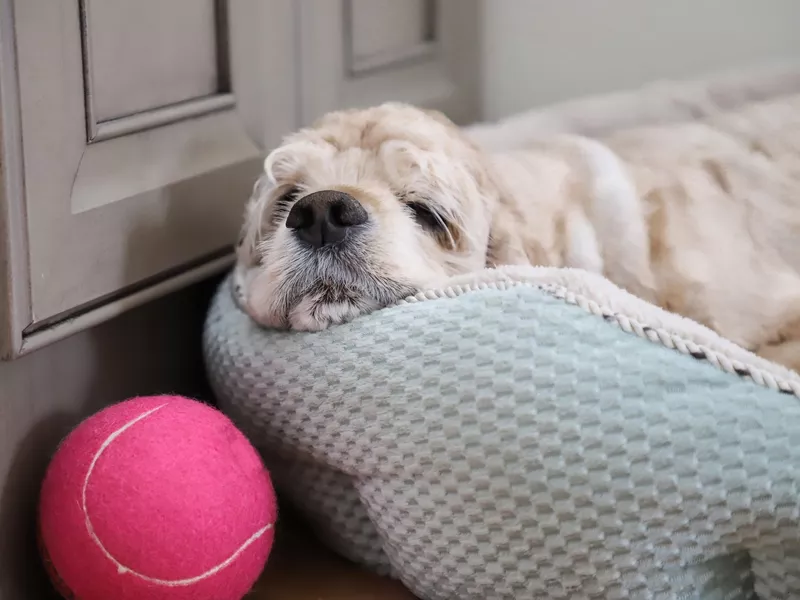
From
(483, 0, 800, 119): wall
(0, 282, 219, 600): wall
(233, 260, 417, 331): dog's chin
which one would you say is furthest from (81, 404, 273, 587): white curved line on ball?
(483, 0, 800, 119): wall

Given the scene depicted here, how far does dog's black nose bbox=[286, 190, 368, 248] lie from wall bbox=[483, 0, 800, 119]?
3.99ft


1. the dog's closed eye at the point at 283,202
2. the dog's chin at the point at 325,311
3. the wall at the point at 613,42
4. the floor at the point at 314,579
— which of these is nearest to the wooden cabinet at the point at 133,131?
the dog's closed eye at the point at 283,202

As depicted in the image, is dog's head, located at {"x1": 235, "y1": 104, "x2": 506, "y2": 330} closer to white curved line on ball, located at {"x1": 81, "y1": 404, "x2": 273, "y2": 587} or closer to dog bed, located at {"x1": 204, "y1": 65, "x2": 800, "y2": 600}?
dog bed, located at {"x1": 204, "y1": 65, "x2": 800, "y2": 600}

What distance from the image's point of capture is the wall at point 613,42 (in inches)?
81.8

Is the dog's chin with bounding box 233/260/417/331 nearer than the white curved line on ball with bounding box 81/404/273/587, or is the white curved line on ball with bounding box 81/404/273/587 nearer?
the white curved line on ball with bounding box 81/404/273/587

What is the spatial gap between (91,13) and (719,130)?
46.3 inches

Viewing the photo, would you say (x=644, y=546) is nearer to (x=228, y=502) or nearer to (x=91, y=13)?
(x=228, y=502)

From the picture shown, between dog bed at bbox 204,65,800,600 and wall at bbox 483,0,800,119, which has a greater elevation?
wall at bbox 483,0,800,119

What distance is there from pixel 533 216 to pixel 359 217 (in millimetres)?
358

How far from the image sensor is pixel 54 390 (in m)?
1.01

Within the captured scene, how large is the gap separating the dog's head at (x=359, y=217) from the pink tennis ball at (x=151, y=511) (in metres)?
0.22

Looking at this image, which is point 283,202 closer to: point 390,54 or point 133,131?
point 133,131

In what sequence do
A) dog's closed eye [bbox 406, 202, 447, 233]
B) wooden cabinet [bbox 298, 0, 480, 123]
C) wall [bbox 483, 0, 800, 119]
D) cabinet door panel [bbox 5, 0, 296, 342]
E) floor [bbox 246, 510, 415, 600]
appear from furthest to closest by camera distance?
wall [bbox 483, 0, 800, 119], wooden cabinet [bbox 298, 0, 480, 123], dog's closed eye [bbox 406, 202, 447, 233], floor [bbox 246, 510, 415, 600], cabinet door panel [bbox 5, 0, 296, 342]

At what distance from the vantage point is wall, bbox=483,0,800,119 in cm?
208
